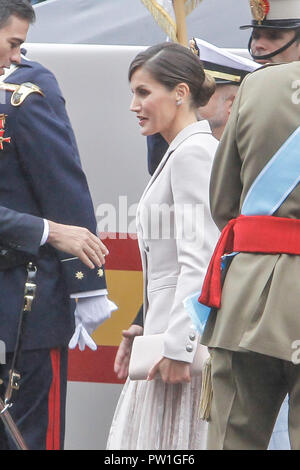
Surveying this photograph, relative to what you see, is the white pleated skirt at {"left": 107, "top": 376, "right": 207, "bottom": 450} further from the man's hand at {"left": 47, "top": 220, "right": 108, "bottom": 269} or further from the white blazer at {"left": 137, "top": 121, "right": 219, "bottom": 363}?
the man's hand at {"left": 47, "top": 220, "right": 108, "bottom": 269}

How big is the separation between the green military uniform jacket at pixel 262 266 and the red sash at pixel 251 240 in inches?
0.8

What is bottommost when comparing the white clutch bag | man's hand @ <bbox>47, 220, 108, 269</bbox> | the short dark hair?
the white clutch bag

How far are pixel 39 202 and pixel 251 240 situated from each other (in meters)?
0.94

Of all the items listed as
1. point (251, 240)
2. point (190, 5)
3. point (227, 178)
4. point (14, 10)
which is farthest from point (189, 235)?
point (190, 5)

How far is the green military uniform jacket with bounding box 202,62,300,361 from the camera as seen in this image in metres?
3.05

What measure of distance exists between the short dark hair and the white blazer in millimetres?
652

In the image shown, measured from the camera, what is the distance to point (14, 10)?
387 centimetres

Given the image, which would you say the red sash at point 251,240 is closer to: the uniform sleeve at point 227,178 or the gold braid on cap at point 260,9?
the uniform sleeve at point 227,178

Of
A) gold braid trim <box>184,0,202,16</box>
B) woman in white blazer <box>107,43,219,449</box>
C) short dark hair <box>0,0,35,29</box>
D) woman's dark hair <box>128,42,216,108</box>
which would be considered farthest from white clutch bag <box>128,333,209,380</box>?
gold braid trim <box>184,0,202,16</box>

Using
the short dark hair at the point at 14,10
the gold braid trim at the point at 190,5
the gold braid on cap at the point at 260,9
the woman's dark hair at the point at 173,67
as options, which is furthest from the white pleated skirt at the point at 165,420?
the gold braid trim at the point at 190,5

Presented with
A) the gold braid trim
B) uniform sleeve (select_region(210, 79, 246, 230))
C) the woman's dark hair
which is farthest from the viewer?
the gold braid trim
